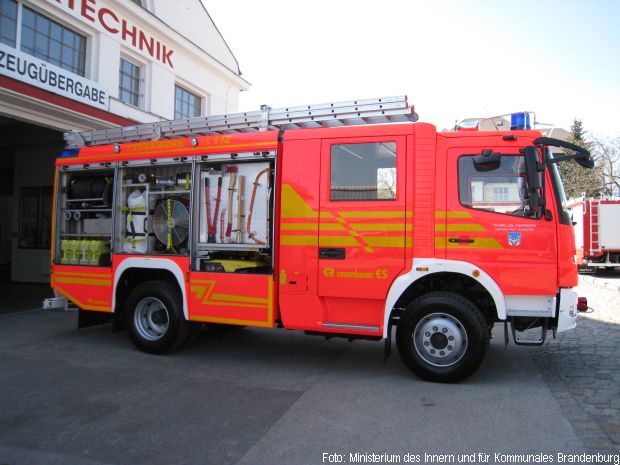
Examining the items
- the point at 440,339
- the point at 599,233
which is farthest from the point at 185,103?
the point at 599,233

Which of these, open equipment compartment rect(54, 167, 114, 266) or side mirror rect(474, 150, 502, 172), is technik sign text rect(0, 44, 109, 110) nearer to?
open equipment compartment rect(54, 167, 114, 266)

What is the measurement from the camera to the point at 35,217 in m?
13.8

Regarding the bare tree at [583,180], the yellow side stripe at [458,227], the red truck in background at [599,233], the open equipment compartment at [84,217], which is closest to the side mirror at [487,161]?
the yellow side stripe at [458,227]

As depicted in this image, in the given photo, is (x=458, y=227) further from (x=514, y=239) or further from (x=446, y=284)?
(x=446, y=284)

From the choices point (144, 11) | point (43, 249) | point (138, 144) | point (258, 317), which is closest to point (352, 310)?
point (258, 317)

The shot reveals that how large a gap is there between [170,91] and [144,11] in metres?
2.23

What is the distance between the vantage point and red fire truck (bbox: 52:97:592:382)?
4.75 meters

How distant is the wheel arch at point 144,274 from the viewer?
19.4 feet

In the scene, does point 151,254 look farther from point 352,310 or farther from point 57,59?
point 57,59

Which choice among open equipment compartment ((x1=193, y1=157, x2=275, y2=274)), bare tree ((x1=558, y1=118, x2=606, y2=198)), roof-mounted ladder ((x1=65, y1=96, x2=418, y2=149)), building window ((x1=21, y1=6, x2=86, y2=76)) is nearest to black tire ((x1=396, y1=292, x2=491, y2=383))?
open equipment compartment ((x1=193, y1=157, x2=275, y2=274))

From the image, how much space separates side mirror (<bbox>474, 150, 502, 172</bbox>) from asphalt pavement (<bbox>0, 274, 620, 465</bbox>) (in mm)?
2326

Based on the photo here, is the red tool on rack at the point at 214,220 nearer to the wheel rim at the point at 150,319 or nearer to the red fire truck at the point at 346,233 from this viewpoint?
the red fire truck at the point at 346,233

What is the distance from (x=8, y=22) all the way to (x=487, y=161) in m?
9.52

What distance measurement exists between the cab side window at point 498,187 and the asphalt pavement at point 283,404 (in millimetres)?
1924
